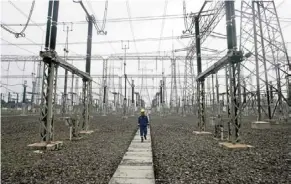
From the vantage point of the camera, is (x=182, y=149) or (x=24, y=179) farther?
(x=182, y=149)

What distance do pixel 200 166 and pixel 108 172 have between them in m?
2.45

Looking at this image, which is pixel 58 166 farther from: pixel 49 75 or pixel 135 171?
pixel 49 75

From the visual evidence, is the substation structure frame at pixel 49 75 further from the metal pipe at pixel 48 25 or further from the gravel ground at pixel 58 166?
the gravel ground at pixel 58 166

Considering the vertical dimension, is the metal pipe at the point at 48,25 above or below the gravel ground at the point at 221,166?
above

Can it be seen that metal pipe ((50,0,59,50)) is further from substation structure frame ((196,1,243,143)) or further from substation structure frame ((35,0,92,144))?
substation structure frame ((196,1,243,143))

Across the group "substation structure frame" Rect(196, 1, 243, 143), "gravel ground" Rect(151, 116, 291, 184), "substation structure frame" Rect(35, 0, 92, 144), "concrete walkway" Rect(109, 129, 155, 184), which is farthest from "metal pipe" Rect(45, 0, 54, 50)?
"substation structure frame" Rect(196, 1, 243, 143)

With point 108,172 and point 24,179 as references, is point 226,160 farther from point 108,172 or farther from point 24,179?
point 24,179

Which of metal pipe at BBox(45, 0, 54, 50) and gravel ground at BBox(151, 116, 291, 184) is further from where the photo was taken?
metal pipe at BBox(45, 0, 54, 50)

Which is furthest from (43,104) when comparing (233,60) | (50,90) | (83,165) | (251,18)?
(251,18)

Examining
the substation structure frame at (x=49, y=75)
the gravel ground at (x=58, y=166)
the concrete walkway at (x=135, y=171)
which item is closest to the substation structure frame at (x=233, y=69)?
the concrete walkway at (x=135, y=171)

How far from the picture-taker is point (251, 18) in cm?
2044

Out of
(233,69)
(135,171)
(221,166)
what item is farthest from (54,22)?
(221,166)

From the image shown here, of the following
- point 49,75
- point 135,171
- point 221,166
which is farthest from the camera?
point 49,75

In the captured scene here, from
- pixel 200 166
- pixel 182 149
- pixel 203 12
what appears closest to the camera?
pixel 200 166
